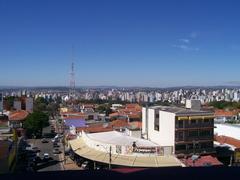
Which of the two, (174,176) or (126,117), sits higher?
(174,176)

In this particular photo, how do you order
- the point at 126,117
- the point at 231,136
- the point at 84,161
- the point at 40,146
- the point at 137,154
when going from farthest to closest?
the point at 126,117, the point at 40,146, the point at 231,136, the point at 84,161, the point at 137,154

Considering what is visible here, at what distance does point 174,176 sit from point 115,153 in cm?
1096

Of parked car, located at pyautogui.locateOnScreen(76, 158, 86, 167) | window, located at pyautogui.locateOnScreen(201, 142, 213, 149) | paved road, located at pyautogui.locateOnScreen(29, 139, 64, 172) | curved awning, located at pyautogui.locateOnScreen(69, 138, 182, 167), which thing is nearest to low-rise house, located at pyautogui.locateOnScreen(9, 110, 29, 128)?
paved road, located at pyautogui.locateOnScreen(29, 139, 64, 172)

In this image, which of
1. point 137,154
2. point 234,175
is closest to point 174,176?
point 234,175

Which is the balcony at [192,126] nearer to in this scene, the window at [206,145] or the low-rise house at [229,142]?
the window at [206,145]

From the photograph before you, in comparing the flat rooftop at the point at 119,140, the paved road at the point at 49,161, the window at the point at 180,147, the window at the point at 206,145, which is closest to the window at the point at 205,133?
the window at the point at 206,145

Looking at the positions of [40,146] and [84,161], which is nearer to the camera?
[84,161]

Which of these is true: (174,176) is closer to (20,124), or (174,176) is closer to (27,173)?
(27,173)

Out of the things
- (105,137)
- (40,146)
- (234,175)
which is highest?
(234,175)

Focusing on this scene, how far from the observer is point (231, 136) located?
17.4 m

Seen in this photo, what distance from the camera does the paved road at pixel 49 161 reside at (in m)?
13.1

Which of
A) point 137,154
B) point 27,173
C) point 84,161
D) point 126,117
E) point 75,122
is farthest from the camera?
point 126,117

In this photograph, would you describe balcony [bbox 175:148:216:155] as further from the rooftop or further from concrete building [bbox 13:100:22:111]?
concrete building [bbox 13:100:22:111]

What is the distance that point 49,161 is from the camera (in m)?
14.5
